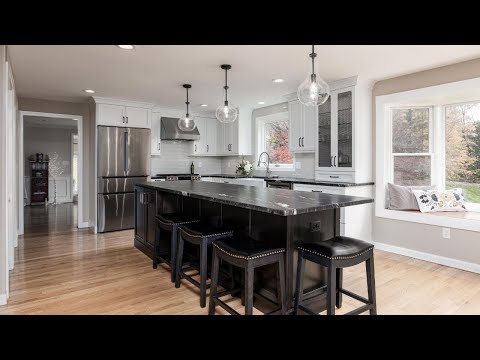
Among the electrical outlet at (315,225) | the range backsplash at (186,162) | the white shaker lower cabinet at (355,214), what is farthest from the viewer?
the range backsplash at (186,162)

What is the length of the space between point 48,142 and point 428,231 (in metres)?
10.0

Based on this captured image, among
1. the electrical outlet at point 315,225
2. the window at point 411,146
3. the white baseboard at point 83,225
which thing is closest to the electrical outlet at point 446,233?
the window at point 411,146

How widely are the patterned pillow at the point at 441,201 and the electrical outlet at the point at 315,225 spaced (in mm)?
2263

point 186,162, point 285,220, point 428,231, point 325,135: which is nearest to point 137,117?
point 186,162

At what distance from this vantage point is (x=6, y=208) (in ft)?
8.54

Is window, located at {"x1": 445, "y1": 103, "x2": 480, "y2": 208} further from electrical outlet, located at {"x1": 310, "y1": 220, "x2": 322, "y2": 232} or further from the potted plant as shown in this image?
the potted plant

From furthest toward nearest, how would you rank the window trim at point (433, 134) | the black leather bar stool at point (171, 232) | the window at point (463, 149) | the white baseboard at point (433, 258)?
the window at point (463, 149), the window trim at point (433, 134), the white baseboard at point (433, 258), the black leather bar stool at point (171, 232)

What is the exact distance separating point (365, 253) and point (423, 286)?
52.9 inches

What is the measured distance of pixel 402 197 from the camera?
415 cm

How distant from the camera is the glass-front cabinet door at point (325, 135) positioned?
15.1ft

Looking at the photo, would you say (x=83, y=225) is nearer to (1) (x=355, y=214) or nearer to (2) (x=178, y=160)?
(2) (x=178, y=160)

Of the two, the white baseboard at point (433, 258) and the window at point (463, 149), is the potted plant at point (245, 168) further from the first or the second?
the window at point (463, 149)
